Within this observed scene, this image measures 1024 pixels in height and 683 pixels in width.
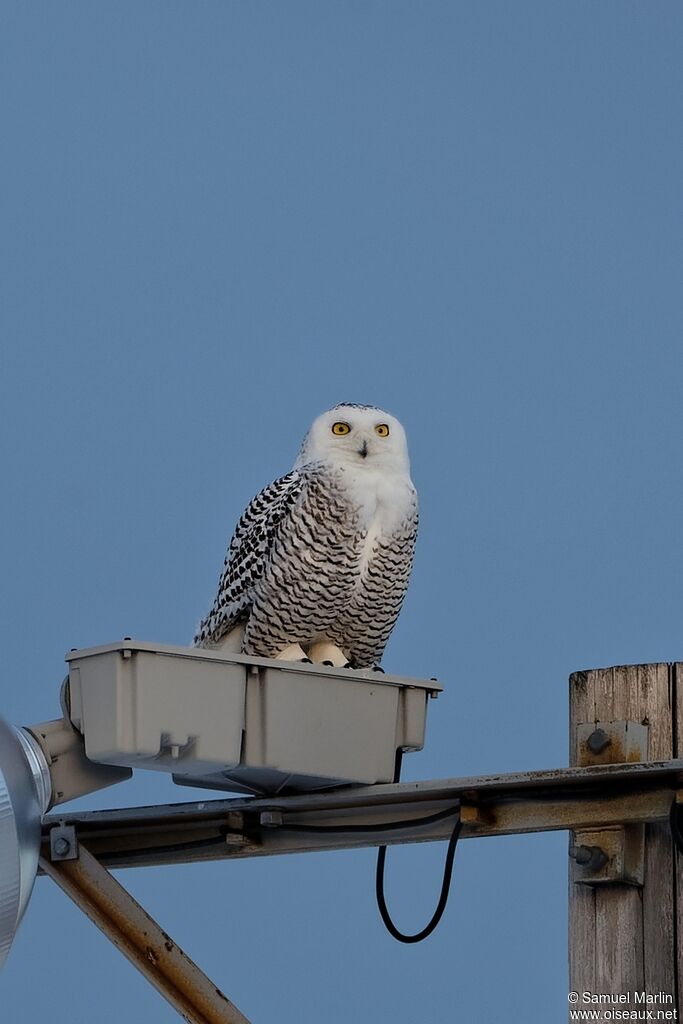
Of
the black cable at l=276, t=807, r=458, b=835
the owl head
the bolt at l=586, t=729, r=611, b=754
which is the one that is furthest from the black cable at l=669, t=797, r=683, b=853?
the owl head

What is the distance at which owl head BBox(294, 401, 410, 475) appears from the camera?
289 cm

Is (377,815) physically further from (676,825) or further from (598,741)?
(676,825)

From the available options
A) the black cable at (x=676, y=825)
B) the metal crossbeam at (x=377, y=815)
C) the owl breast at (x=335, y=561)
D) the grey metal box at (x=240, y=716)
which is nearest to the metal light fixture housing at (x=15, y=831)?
the grey metal box at (x=240, y=716)

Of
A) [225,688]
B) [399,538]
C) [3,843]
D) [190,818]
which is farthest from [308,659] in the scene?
[3,843]

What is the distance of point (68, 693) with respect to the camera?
7.23 ft

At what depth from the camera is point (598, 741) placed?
195 cm

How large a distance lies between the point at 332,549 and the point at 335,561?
22 millimetres

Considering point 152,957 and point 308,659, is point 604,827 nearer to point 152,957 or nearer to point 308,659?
point 152,957

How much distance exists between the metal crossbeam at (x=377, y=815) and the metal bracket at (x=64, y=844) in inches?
0.9

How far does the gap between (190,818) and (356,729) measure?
12.3 inches

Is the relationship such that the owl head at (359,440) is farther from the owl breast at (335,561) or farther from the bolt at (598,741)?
the bolt at (598,741)

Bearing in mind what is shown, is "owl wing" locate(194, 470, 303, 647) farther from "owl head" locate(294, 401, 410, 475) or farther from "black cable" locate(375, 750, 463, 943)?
"black cable" locate(375, 750, 463, 943)

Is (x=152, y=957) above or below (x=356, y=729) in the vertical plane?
below

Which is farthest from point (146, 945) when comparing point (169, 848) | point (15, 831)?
point (15, 831)
